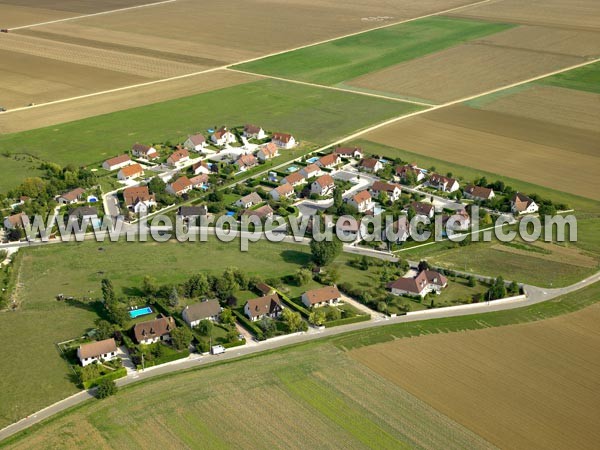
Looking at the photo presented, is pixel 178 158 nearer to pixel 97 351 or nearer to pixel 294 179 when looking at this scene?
pixel 294 179

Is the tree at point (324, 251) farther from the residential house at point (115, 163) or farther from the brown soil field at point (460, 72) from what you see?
the brown soil field at point (460, 72)

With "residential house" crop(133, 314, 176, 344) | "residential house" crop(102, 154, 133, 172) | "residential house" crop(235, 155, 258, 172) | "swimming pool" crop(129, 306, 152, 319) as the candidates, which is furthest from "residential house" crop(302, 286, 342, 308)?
"residential house" crop(102, 154, 133, 172)

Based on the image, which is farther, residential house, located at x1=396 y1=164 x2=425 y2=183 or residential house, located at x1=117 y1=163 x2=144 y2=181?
residential house, located at x1=117 y1=163 x2=144 y2=181

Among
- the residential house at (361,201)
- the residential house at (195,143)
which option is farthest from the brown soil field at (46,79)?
the residential house at (361,201)

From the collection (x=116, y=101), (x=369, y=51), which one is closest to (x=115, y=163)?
(x=116, y=101)

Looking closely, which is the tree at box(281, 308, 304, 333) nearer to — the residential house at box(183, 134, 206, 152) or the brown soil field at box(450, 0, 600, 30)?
the residential house at box(183, 134, 206, 152)

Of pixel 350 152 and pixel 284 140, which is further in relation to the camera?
pixel 284 140
